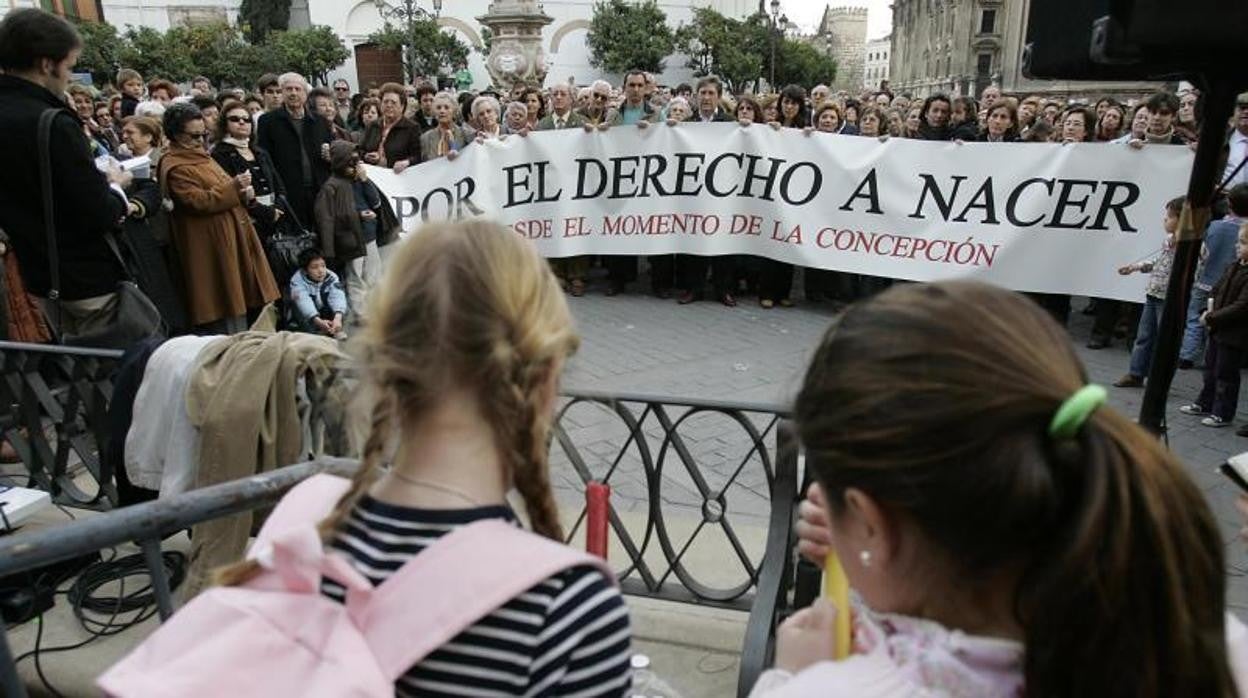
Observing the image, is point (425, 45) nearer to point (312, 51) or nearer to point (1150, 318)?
point (312, 51)

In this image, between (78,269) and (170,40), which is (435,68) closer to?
(170,40)

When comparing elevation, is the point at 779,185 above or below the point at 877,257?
above

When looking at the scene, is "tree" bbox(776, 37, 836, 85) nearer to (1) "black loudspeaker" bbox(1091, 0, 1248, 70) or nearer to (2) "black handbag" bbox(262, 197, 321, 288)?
(2) "black handbag" bbox(262, 197, 321, 288)

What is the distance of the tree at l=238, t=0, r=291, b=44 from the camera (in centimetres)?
5844

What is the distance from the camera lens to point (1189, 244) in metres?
2.33

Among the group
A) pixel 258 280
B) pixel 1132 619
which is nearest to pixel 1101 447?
pixel 1132 619

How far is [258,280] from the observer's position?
5.39m

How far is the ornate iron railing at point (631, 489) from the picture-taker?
1.45 m

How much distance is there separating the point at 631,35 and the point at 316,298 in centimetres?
5522

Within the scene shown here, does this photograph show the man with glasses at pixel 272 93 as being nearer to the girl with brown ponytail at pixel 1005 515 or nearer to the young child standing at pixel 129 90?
the young child standing at pixel 129 90

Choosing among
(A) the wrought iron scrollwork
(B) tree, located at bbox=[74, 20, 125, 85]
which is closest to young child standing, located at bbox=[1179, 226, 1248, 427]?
(A) the wrought iron scrollwork

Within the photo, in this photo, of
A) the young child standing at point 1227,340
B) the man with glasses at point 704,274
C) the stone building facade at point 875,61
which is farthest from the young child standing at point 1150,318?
the stone building facade at point 875,61

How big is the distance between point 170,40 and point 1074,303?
52.1 metres

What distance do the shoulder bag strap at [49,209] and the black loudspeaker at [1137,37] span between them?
12.4 feet
